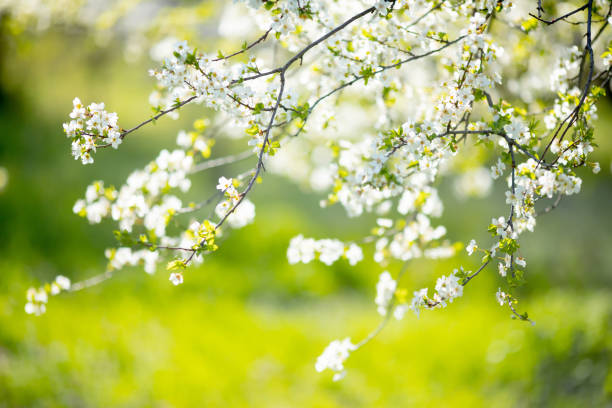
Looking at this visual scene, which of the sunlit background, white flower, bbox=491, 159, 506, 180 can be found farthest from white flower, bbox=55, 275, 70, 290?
white flower, bbox=491, 159, 506, 180

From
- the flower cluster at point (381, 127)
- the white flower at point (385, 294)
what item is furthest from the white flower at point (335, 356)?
the white flower at point (385, 294)

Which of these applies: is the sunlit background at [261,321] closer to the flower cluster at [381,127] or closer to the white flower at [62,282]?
the white flower at [62,282]

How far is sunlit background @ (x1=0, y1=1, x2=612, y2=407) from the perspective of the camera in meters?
4.19

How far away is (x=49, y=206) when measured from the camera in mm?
8086

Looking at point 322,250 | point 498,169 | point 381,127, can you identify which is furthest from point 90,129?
point 381,127

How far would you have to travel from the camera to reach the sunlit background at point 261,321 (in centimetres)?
419

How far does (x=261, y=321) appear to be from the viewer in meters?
5.83

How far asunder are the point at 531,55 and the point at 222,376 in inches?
164

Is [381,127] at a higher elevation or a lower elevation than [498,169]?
higher

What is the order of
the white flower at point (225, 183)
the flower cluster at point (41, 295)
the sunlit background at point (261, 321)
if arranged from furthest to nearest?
the sunlit background at point (261, 321) → the flower cluster at point (41, 295) → the white flower at point (225, 183)

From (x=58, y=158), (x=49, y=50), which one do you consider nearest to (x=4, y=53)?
(x=49, y=50)

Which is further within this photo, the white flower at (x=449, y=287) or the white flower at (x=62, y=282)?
the white flower at (x=62, y=282)

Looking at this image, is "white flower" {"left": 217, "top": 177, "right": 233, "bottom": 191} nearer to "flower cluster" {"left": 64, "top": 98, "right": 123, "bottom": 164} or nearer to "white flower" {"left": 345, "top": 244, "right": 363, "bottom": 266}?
"flower cluster" {"left": 64, "top": 98, "right": 123, "bottom": 164}

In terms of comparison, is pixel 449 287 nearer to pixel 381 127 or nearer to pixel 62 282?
pixel 381 127
